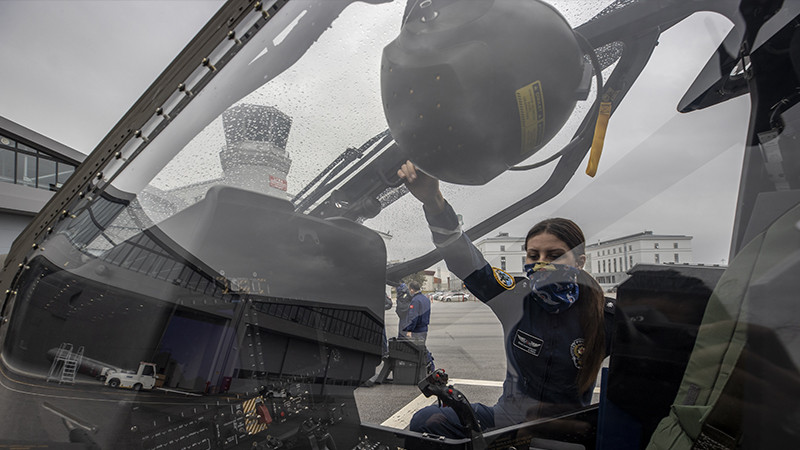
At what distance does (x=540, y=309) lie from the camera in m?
0.93

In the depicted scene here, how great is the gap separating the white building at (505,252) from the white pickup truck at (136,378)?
92 centimetres

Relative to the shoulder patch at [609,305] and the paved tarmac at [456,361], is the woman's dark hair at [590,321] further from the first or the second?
the paved tarmac at [456,361]

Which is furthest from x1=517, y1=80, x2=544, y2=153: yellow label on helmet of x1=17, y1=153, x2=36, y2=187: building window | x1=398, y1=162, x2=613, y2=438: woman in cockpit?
x1=17, y1=153, x2=36, y2=187: building window

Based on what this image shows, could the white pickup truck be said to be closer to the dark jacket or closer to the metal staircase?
the metal staircase

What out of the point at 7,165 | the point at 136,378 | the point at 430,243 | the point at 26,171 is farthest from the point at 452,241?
the point at 26,171

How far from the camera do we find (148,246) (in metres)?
1.13

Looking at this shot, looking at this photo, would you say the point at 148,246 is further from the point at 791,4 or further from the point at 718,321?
the point at 791,4

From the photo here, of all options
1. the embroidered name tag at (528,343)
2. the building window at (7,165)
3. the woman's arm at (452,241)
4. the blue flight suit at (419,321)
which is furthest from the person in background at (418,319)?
the building window at (7,165)

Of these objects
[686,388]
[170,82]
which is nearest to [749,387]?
[686,388]

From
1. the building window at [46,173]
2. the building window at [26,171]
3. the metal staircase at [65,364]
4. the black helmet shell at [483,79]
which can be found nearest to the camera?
the black helmet shell at [483,79]

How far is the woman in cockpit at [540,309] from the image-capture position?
36.3 inches

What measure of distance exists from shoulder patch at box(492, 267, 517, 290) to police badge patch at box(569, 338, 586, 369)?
0.61 ft

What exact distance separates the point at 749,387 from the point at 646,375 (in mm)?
205

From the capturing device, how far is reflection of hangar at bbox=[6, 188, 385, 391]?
1.06 metres
